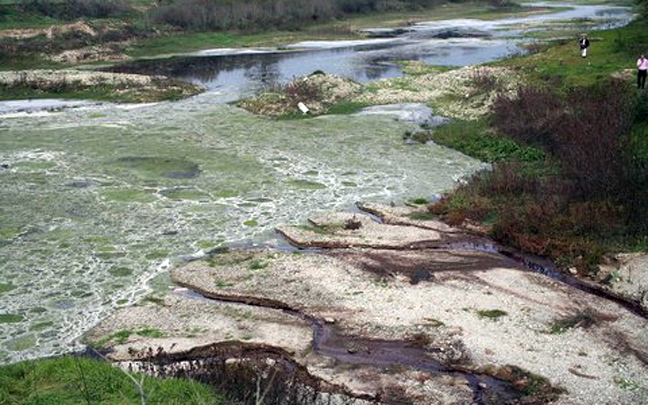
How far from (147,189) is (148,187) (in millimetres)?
231

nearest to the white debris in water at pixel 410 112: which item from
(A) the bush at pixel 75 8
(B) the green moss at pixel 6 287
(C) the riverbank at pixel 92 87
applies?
(C) the riverbank at pixel 92 87

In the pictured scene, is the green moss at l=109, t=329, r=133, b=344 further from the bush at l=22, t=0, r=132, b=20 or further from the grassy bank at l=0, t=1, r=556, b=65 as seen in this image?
the bush at l=22, t=0, r=132, b=20

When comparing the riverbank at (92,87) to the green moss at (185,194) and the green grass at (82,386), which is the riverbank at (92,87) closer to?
the green moss at (185,194)

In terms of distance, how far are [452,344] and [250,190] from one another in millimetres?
11367

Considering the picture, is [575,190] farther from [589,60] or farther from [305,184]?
[589,60]

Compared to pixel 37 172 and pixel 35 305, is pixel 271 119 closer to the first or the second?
pixel 37 172

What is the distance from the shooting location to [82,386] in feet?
36.7

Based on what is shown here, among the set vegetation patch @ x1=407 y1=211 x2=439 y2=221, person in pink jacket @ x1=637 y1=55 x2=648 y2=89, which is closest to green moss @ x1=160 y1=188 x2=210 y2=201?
vegetation patch @ x1=407 y1=211 x2=439 y2=221

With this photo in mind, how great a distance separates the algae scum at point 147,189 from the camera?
53.3ft

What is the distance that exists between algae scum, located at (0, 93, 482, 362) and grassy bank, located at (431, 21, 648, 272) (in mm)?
1931

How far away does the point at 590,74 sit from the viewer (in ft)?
111

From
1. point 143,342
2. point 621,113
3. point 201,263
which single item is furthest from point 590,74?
point 143,342

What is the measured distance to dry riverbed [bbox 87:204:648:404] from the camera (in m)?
12.6

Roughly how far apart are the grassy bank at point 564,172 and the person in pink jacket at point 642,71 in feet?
1.67
